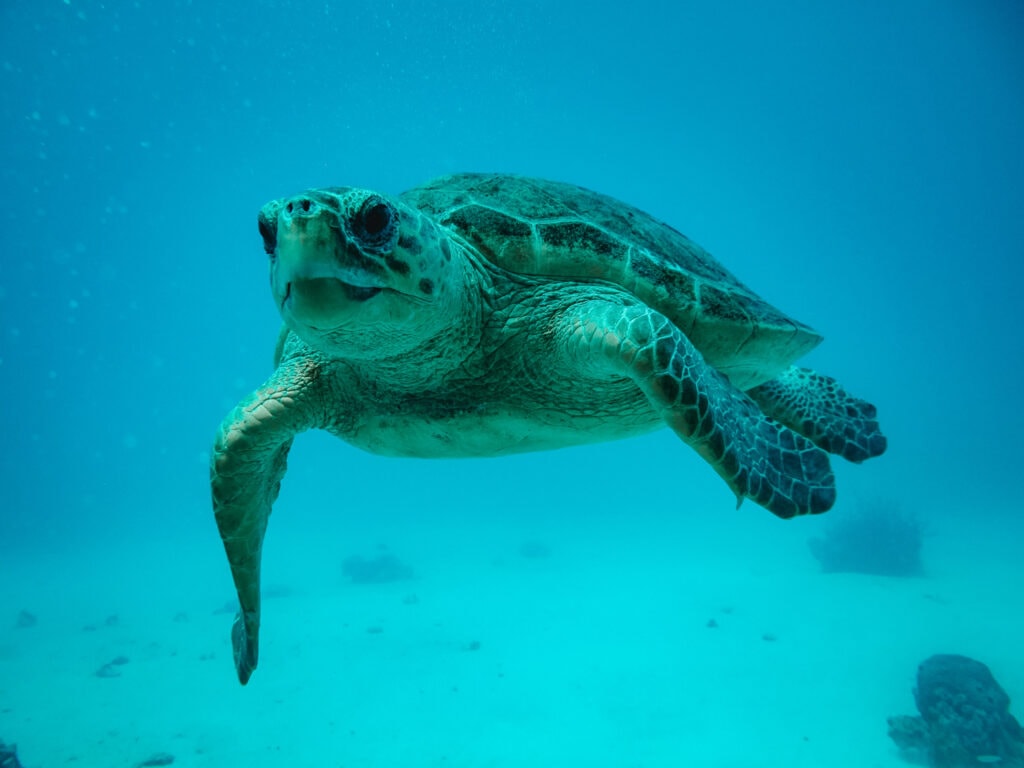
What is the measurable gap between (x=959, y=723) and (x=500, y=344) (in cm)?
979

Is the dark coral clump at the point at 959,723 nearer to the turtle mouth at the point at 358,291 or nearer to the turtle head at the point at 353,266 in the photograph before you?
the turtle head at the point at 353,266

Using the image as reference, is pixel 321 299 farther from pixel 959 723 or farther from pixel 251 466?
pixel 959 723

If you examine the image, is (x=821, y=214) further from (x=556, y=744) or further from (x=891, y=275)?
(x=556, y=744)

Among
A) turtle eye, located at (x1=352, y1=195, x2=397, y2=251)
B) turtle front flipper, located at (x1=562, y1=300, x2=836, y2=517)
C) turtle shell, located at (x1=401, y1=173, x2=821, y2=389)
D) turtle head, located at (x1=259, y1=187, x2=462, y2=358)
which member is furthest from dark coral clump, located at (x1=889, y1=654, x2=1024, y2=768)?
turtle eye, located at (x1=352, y1=195, x2=397, y2=251)

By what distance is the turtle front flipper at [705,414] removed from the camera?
2564mm

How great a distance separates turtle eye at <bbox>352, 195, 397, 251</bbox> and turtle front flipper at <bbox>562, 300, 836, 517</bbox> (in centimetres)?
111

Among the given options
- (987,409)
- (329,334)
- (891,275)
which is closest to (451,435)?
(329,334)

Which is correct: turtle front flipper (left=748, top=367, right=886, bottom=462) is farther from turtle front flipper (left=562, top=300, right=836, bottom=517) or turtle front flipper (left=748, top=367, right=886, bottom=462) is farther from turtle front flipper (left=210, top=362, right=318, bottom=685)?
turtle front flipper (left=210, top=362, right=318, bottom=685)

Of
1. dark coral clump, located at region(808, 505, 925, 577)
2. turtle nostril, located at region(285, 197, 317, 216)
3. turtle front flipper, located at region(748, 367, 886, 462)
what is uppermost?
turtle nostril, located at region(285, 197, 317, 216)

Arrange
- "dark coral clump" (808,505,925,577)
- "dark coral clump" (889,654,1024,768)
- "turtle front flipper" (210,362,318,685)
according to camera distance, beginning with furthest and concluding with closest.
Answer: "dark coral clump" (808,505,925,577) < "dark coral clump" (889,654,1024,768) < "turtle front flipper" (210,362,318,685)

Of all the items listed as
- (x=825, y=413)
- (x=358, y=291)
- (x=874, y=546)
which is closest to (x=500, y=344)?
(x=358, y=291)

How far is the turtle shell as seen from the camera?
3451mm

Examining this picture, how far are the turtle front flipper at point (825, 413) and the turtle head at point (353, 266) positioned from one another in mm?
3713

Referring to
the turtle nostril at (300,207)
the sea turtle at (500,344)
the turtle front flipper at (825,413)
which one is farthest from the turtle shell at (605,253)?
the turtle nostril at (300,207)
